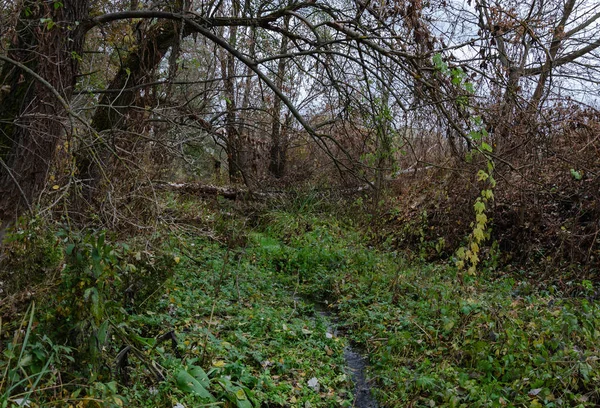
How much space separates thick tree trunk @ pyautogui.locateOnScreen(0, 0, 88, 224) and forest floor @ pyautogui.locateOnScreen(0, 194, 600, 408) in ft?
4.85

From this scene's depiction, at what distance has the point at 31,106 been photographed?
457cm

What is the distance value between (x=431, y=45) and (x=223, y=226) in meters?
6.21

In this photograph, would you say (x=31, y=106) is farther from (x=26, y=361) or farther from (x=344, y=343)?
(x=344, y=343)

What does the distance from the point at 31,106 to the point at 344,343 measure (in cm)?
393

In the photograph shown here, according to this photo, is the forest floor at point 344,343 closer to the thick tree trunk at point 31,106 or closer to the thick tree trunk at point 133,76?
the thick tree trunk at point 31,106

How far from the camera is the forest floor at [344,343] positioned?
3.45 m

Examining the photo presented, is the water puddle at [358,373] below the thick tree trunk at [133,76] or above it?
below

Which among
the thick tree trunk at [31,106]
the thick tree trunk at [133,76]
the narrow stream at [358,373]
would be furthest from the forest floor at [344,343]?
the thick tree trunk at [133,76]

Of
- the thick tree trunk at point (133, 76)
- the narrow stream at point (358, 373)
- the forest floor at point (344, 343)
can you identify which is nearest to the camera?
the forest floor at point (344, 343)

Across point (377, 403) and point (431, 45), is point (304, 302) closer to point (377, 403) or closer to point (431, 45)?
point (377, 403)

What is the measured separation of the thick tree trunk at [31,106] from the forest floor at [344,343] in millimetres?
1479

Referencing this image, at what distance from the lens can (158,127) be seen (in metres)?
7.32

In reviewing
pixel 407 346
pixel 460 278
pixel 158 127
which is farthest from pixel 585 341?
pixel 158 127

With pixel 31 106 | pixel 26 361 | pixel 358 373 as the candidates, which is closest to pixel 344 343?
pixel 358 373
